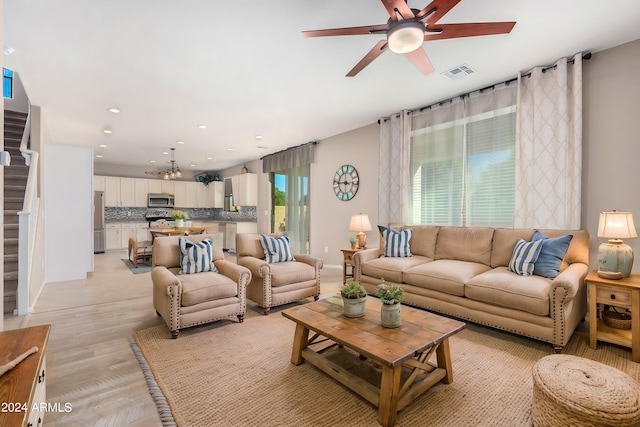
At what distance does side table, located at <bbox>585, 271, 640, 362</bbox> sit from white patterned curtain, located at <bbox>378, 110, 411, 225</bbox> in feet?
7.66

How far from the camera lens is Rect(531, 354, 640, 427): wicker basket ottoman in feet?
4.32

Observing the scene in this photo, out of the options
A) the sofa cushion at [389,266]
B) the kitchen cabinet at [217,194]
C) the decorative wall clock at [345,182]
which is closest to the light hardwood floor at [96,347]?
the sofa cushion at [389,266]

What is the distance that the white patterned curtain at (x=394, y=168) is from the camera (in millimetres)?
4504

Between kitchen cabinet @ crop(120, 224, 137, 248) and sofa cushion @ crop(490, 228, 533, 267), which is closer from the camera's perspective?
sofa cushion @ crop(490, 228, 533, 267)

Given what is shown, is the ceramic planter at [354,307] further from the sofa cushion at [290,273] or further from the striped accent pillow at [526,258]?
the striped accent pillow at [526,258]

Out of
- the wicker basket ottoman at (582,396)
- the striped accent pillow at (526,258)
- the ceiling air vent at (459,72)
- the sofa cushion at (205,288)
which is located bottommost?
the wicker basket ottoman at (582,396)

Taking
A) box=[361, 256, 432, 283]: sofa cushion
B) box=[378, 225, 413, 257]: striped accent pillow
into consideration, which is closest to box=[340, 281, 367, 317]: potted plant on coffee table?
box=[361, 256, 432, 283]: sofa cushion

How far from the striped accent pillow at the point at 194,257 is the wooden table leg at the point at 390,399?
92.4 inches

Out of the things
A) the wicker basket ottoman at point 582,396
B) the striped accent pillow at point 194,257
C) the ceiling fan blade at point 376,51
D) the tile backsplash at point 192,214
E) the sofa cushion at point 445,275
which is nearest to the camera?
the wicker basket ottoman at point 582,396

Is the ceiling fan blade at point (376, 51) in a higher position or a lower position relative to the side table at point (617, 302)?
higher

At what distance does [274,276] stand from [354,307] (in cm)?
144

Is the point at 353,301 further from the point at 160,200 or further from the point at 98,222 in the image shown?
the point at 160,200

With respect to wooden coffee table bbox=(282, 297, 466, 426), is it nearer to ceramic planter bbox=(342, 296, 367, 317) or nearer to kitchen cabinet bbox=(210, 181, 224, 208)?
ceramic planter bbox=(342, 296, 367, 317)

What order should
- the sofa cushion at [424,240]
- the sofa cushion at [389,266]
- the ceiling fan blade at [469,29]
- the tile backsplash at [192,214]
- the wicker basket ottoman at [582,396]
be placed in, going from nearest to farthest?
the wicker basket ottoman at [582,396], the ceiling fan blade at [469,29], the sofa cushion at [389,266], the sofa cushion at [424,240], the tile backsplash at [192,214]
